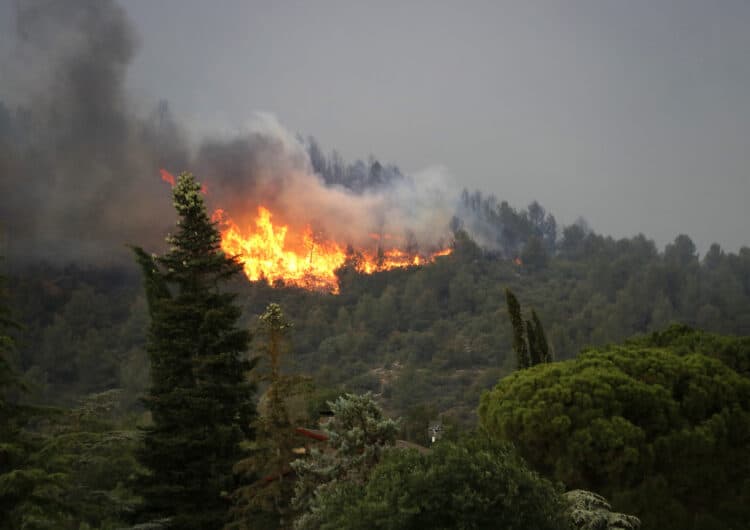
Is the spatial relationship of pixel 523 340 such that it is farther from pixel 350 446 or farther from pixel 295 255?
pixel 295 255

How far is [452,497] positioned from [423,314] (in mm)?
148374

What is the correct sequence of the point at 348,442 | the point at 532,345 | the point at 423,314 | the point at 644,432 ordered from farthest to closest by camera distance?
the point at 423,314, the point at 532,345, the point at 644,432, the point at 348,442

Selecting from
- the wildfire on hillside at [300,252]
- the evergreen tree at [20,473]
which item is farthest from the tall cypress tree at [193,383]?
the wildfire on hillside at [300,252]

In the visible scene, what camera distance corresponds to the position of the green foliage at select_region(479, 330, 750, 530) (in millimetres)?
18391

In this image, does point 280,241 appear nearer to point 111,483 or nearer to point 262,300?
point 262,300

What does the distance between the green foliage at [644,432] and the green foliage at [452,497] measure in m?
6.45

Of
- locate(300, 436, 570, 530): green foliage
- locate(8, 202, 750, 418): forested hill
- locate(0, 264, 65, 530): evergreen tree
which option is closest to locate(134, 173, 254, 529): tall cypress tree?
locate(0, 264, 65, 530): evergreen tree

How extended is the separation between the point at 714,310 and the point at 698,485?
13143 cm

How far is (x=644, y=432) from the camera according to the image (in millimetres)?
18969

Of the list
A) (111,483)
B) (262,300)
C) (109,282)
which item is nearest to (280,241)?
(262,300)

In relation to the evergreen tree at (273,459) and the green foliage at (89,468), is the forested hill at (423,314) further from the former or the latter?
the evergreen tree at (273,459)

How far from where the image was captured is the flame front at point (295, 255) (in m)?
135

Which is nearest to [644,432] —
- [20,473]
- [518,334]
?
[518,334]

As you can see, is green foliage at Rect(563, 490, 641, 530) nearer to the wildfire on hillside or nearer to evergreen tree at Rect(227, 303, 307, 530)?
evergreen tree at Rect(227, 303, 307, 530)
